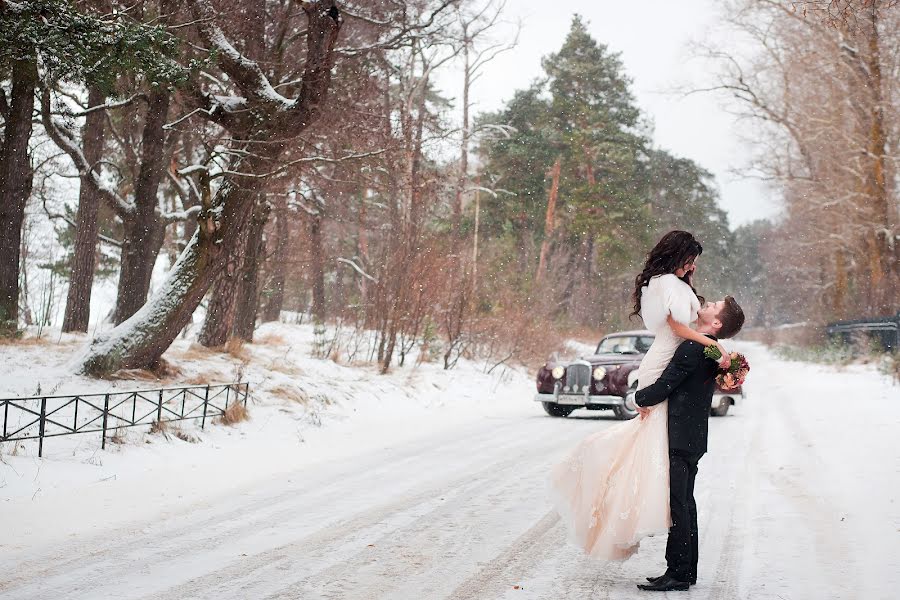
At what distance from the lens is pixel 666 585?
4.75 meters

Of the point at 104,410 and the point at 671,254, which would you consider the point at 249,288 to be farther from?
the point at 671,254

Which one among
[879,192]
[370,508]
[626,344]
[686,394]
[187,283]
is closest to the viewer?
[686,394]

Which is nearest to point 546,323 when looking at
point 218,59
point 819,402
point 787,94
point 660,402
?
point 819,402

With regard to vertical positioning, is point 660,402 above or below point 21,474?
above

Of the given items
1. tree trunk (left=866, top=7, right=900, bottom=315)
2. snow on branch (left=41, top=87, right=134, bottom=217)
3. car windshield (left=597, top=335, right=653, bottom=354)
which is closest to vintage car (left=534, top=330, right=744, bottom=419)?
car windshield (left=597, top=335, right=653, bottom=354)

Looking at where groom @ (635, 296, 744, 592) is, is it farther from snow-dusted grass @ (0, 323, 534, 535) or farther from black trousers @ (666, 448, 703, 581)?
snow-dusted grass @ (0, 323, 534, 535)

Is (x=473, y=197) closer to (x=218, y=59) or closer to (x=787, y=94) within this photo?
(x=787, y=94)

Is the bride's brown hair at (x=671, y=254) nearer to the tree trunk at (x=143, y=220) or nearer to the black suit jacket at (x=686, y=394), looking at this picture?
the black suit jacket at (x=686, y=394)

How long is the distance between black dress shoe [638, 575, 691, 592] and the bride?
0.20 meters

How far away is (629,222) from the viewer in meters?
46.1

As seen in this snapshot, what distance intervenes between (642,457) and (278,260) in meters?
20.8

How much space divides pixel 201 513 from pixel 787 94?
101 feet

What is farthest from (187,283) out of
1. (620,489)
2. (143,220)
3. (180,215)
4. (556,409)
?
(620,489)

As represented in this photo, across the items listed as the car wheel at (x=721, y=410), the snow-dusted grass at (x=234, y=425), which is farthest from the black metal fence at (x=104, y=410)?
the car wheel at (x=721, y=410)
